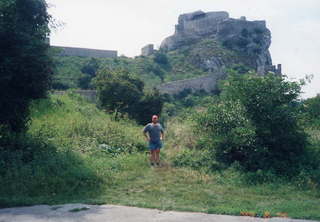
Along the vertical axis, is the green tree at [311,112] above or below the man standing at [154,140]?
above

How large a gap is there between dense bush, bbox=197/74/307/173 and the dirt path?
4465 millimetres

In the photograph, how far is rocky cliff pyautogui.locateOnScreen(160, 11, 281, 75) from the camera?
62.3m

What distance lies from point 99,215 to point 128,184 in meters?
2.57

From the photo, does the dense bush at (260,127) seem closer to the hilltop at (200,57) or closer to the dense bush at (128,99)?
the dense bush at (128,99)

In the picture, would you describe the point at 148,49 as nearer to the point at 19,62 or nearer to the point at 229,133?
the point at 229,133

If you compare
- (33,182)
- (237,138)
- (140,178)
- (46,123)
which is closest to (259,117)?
(237,138)

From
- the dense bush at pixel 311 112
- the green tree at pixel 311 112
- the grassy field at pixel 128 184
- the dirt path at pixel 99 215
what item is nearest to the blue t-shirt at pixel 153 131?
the grassy field at pixel 128 184

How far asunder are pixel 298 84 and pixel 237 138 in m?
2.58

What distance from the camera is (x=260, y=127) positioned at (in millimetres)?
11625

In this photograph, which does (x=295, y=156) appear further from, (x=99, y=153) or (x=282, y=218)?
(x=99, y=153)

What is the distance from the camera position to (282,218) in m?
6.91

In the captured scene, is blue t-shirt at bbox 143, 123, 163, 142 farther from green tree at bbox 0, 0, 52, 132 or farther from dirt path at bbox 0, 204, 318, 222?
dirt path at bbox 0, 204, 318, 222

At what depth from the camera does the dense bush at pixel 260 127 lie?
11.3 meters

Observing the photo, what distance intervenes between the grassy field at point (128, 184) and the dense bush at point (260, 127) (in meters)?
0.88
